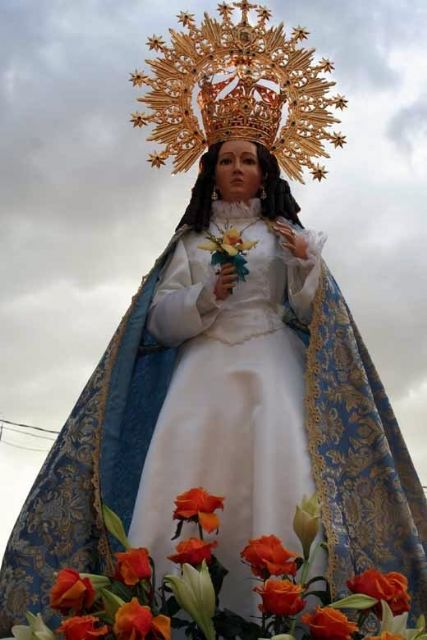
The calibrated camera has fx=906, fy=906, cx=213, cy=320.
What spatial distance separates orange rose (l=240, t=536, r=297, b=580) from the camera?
262 centimetres

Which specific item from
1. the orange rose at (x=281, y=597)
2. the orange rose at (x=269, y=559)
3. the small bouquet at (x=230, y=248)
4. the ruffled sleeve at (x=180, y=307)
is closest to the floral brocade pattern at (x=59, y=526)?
the ruffled sleeve at (x=180, y=307)

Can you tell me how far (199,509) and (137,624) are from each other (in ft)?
1.65

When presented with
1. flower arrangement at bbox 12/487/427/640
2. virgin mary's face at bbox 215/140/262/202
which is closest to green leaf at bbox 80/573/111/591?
flower arrangement at bbox 12/487/427/640

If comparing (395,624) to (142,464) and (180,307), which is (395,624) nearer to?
(142,464)

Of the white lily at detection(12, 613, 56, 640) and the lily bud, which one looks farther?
the lily bud

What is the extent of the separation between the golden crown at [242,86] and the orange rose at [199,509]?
2.28 m

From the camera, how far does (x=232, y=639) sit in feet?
9.04

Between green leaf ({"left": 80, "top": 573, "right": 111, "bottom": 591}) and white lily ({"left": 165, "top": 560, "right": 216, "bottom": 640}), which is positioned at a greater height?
green leaf ({"left": 80, "top": 573, "right": 111, "bottom": 591})

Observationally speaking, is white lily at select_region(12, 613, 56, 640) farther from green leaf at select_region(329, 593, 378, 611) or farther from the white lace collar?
the white lace collar

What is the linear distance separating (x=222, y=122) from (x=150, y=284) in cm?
95

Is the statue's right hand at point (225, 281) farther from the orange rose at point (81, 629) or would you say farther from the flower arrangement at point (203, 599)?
the orange rose at point (81, 629)

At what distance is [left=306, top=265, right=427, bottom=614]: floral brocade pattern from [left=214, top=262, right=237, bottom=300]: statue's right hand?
404 millimetres

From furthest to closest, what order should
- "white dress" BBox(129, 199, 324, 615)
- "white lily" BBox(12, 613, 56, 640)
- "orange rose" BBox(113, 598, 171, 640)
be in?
"white dress" BBox(129, 199, 324, 615) → "white lily" BBox(12, 613, 56, 640) → "orange rose" BBox(113, 598, 171, 640)

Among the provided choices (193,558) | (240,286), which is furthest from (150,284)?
(193,558)
